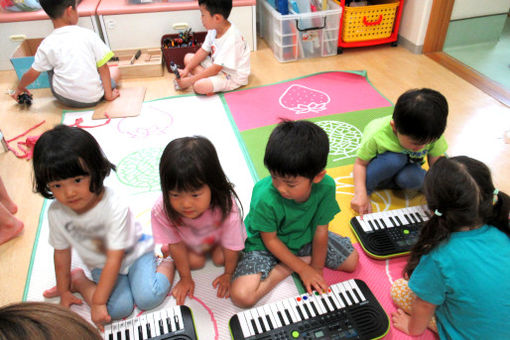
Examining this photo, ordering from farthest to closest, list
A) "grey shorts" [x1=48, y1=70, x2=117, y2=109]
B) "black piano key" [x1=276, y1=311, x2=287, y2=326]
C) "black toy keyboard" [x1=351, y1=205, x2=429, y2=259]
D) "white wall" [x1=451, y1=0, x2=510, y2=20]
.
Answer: "white wall" [x1=451, y1=0, x2=510, y2=20] → "grey shorts" [x1=48, y1=70, x2=117, y2=109] → "black toy keyboard" [x1=351, y1=205, x2=429, y2=259] → "black piano key" [x1=276, y1=311, x2=287, y2=326]

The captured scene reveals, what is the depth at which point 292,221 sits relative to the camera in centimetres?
117

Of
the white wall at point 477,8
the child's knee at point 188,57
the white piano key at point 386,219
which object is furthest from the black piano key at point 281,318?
the white wall at point 477,8

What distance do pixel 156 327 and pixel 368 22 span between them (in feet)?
8.61

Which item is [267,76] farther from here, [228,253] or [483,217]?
[483,217]

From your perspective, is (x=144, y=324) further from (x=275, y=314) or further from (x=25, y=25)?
(x=25, y=25)

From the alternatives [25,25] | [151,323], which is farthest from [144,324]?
[25,25]

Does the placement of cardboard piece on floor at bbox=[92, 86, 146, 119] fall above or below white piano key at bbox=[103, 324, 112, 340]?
below

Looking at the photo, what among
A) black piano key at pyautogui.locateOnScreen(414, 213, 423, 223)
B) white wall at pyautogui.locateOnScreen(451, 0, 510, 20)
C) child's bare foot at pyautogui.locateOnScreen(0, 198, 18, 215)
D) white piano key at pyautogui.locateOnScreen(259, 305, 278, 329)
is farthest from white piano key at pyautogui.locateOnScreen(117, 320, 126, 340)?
white wall at pyautogui.locateOnScreen(451, 0, 510, 20)

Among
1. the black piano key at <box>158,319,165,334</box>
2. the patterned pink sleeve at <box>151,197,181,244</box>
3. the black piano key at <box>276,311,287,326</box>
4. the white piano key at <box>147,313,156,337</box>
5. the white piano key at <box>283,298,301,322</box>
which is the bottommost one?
the black piano key at <box>158,319,165,334</box>

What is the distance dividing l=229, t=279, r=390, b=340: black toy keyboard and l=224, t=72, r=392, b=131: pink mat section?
1.13 metres

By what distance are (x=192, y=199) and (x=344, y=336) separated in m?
0.59

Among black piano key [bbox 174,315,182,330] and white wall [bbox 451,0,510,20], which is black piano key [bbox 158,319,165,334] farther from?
white wall [bbox 451,0,510,20]

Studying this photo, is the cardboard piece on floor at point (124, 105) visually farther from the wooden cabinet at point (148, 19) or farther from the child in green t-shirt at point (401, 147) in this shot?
the child in green t-shirt at point (401, 147)

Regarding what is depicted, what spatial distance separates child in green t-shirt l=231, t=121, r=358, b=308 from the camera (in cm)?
100
